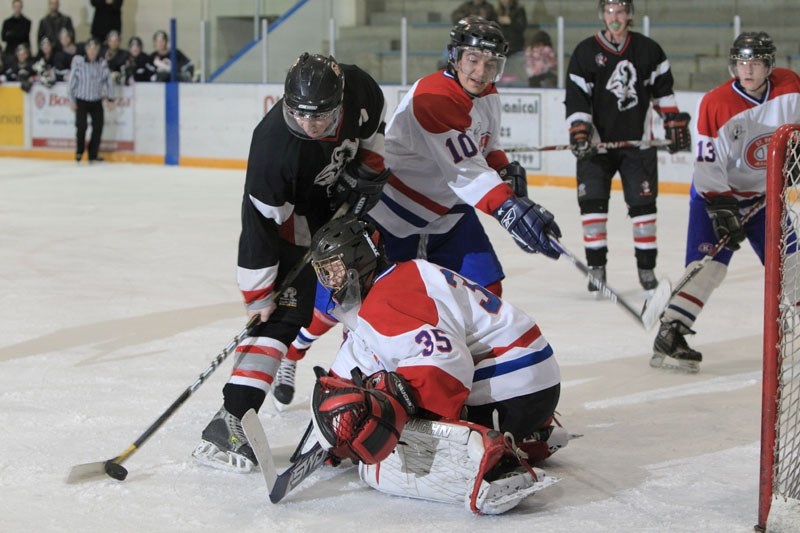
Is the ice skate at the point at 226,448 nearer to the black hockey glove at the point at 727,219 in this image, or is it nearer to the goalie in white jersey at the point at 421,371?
the goalie in white jersey at the point at 421,371

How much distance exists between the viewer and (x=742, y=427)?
126 inches

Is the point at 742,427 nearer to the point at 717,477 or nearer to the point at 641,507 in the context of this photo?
the point at 717,477

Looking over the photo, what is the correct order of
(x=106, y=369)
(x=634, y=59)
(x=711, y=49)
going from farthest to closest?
(x=711, y=49) → (x=634, y=59) → (x=106, y=369)

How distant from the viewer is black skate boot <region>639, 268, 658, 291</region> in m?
5.26

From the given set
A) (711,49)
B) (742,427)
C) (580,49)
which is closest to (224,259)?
(580,49)

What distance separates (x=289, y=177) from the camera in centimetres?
282

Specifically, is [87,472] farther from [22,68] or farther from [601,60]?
[22,68]

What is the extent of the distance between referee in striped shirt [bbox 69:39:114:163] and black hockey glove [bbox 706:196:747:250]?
8513 millimetres

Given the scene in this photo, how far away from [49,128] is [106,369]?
29.1 feet

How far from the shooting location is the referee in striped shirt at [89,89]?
11.2 meters

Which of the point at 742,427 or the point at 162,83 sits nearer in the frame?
the point at 742,427

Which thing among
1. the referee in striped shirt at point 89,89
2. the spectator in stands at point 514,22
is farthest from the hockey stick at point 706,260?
the referee in striped shirt at point 89,89

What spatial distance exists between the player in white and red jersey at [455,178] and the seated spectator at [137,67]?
8.44 metres

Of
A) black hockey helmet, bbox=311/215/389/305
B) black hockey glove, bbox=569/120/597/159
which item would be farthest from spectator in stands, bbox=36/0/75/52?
black hockey helmet, bbox=311/215/389/305
